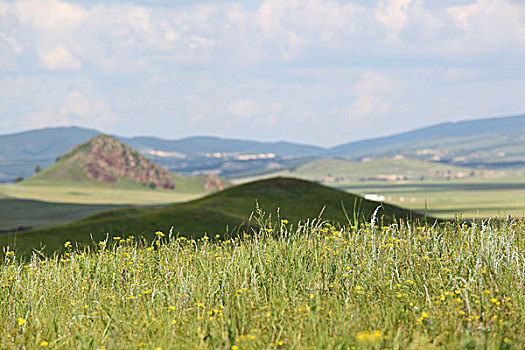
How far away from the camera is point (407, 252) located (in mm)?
12633

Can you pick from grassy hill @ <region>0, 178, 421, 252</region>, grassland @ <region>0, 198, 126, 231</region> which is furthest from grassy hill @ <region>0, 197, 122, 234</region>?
grassy hill @ <region>0, 178, 421, 252</region>

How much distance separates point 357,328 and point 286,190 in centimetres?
5023

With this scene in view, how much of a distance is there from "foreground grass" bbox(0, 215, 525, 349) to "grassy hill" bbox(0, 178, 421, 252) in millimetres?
Result: 18332

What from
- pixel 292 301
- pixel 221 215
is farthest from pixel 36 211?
pixel 292 301

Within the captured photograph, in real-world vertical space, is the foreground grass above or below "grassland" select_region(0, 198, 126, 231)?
above

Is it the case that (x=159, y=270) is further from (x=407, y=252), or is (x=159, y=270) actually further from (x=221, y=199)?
(x=221, y=199)

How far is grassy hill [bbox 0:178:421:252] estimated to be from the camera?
41125mm

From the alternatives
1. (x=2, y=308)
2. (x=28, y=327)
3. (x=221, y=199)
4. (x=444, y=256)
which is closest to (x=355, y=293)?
(x=444, y=256)

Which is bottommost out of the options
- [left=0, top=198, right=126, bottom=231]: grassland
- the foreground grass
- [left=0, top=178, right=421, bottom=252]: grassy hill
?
[left=0, top=198, right=126, bottom=231]: grassland

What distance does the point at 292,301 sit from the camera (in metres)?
9.93

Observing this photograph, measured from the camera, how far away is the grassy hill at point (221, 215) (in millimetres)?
41125

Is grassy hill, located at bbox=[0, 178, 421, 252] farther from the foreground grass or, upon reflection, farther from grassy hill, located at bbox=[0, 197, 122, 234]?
grassy hill, located at bbox=[0, 197, 122, 234]

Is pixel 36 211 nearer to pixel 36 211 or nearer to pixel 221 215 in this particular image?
pixel 36 211

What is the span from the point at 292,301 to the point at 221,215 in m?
37.1
